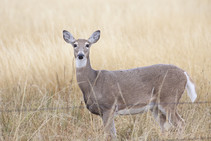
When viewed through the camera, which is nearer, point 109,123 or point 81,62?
point 109,123

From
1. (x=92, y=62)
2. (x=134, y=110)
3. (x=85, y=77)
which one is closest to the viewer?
(x=134, y=110)

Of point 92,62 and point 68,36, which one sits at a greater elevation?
point 68,36

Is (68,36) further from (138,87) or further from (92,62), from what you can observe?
(92,62)

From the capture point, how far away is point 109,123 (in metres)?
5.07

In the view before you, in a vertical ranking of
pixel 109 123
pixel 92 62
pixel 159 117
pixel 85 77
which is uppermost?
pixel 85 77

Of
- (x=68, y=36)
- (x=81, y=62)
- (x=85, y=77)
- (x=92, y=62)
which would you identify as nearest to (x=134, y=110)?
(x=85, y=77)

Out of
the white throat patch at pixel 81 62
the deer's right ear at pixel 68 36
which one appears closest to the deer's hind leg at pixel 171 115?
the white throat patch at pixel 81 62

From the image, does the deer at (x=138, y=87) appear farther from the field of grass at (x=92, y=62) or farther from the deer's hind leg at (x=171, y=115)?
the field of grass at (x=92, y=62)

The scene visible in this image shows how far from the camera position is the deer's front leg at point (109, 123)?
16.6ft

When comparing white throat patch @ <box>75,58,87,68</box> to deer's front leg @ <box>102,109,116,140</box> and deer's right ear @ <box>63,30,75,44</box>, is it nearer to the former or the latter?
deer's right ear @ <box>63,30,75,44</box>

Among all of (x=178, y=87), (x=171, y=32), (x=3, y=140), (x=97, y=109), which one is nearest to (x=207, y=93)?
(x=178, y=87)

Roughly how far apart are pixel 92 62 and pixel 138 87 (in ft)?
7.96

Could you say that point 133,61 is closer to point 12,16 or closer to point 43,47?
point 43,47

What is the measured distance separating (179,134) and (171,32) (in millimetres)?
5249
